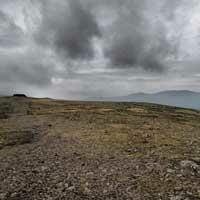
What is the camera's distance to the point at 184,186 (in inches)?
659

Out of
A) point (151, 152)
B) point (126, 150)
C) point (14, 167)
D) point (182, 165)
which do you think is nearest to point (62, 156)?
point (14, 167)

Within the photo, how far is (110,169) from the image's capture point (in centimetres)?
2020

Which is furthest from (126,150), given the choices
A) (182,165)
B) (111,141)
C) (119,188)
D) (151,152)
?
(119,188)

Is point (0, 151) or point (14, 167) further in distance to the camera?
point (0, 151)

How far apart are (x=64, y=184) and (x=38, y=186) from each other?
5.10ft

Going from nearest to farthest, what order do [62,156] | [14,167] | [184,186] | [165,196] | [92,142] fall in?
[165,196]
[184,186]
[14,167]
[62,156]
[92,142]

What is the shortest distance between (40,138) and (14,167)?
12.8m

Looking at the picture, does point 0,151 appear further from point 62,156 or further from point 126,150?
point 126,150

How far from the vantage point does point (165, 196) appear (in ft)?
51.2

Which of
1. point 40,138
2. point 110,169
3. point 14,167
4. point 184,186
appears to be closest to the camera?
point 184,186

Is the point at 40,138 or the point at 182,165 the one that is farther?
the point at 40,138

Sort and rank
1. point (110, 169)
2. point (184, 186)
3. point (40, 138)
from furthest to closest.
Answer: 1. point (40, 138)
2. point (110, 169)
3. point (184, 186)

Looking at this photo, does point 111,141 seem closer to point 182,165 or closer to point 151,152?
point 151,152

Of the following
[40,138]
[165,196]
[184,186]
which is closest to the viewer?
[165,196]
